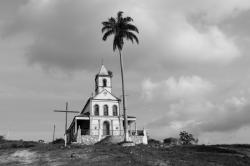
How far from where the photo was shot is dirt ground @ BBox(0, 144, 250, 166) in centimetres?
2792

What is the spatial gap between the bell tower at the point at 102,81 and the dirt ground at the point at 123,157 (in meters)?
25.8

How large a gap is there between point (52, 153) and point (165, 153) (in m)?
11.1

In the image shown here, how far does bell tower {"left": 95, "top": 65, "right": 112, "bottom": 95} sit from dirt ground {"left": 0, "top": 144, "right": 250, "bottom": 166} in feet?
84.6

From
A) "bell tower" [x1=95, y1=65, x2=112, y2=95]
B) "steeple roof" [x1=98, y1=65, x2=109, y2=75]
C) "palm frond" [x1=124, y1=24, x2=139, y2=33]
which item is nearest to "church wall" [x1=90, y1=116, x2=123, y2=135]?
"bell tower" [x1=95, y1=65, x2=112, y2=95]

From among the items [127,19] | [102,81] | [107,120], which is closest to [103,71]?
[102,81]

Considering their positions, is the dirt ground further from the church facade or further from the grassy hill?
the church facade

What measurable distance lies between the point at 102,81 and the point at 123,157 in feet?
105

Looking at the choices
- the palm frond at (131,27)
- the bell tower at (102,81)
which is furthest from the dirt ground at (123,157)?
the bell tower at (102,81)

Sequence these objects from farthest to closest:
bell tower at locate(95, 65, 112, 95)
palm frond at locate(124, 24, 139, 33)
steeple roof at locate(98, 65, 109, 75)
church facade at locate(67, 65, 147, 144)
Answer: steeple roof at locate(98, 65, 109, 75) < bell tower at locate(95, 65, 112, 95) < church facade at locate(67, 65, 147, 144) < palm frond at locate(124, 24, 139, 33)

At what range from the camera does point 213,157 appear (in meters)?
30.7

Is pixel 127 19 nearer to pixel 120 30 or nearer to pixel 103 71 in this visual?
pixel 120 30

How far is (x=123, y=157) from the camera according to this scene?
2964 centimetres

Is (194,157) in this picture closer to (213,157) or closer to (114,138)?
(213,157)

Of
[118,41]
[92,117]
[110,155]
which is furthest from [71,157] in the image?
[92,117]
